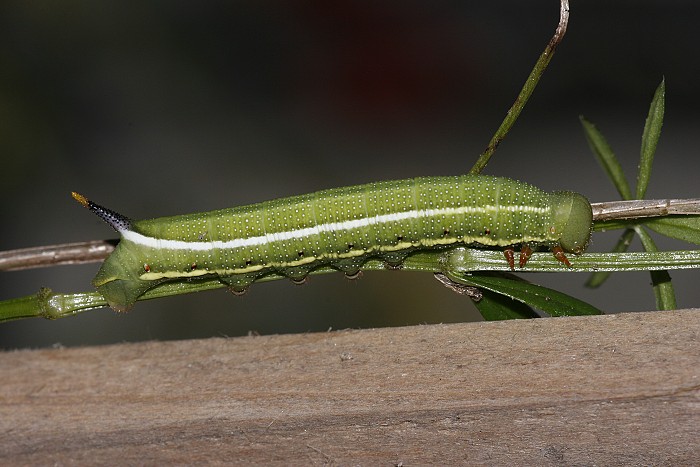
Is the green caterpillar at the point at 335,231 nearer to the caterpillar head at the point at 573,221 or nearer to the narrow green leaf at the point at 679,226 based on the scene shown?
the caterpillar head at the point at 573,221

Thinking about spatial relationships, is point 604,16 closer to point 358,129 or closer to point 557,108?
point 557,108

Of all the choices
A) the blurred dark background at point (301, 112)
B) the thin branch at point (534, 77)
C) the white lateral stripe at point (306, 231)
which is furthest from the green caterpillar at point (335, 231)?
the blurred dark background at point (301, 112)

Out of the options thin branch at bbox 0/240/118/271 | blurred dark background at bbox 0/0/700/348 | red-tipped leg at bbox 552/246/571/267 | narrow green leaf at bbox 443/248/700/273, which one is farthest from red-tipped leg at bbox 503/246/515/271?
blurred dark background at bbox 0/0/700/348

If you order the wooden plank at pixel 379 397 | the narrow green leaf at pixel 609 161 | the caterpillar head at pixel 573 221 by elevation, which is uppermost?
the narrow green leaf at pixel 609 161

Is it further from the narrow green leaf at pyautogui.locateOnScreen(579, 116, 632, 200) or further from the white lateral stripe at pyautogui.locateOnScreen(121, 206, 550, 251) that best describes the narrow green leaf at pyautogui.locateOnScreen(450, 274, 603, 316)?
the narrow green leaf at pyautogui.locateOnScreen(579, 116, 632, 200)

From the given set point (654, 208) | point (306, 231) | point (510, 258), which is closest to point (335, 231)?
point (306, 231)

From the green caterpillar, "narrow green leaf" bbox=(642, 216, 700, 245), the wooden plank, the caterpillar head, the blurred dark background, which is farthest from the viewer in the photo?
the blurred dark background
